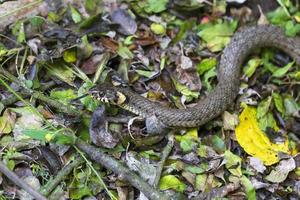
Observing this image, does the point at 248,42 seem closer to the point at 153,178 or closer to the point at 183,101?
the point at 183,101

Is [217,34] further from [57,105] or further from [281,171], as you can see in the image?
[57,105]

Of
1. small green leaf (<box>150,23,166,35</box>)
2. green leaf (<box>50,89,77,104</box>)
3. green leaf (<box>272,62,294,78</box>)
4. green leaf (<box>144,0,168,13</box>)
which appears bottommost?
green leaf (<box>272,62,294,78</box>)

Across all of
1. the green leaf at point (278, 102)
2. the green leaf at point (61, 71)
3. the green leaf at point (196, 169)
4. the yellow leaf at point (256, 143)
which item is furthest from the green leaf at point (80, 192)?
the green leaf at point (278, 102)

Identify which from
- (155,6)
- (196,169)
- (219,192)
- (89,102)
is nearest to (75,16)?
(155,6)

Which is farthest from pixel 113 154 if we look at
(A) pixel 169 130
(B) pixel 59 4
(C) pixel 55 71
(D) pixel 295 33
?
(D) pixel 295 33

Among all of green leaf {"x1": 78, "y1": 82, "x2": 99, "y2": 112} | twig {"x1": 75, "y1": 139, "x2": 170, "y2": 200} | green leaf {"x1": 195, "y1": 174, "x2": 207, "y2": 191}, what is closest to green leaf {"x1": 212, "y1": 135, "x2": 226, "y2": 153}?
green leaf {"x1": 195, "y1": 174, "x2": 207, "y2": 191}

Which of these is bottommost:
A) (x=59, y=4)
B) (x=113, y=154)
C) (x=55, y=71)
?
(x=113, y=154)

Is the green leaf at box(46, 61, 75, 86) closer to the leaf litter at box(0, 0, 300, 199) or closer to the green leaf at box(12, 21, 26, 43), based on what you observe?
the leaf litter at box(0, 0, 300, 199)
